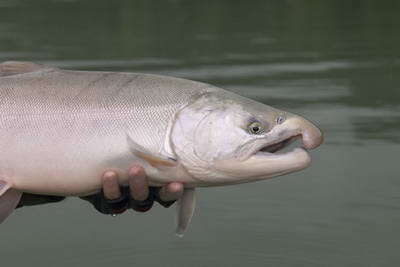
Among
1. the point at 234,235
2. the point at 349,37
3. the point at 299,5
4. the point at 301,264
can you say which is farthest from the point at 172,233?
the point at 299,5

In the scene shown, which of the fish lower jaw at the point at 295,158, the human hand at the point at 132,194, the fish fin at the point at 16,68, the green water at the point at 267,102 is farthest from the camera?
the green water at the point at 267,102

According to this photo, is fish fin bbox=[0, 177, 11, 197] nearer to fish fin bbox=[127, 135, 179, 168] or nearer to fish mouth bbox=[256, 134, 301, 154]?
fish fin bbox=[127, 135, 179, 168]

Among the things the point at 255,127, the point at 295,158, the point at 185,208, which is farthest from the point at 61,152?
the point at 295,158

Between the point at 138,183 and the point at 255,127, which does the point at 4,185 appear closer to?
the point at 138,183

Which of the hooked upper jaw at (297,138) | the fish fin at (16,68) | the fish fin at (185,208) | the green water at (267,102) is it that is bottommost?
the green water at (267,102)

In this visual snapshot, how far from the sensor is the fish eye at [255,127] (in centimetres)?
284

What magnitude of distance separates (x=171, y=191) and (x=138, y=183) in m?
0.13

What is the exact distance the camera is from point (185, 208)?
10.1 feet

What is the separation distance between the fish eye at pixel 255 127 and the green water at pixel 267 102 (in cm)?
225

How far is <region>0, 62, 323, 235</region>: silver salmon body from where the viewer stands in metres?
2.82

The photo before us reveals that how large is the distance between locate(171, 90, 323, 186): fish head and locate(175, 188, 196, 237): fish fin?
0.21 metres

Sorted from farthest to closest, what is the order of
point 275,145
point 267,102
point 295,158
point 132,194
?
point 267,102 → point 132,194 → point 275,145 → point 295,158

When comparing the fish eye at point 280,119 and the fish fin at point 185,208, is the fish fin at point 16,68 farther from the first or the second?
the fish eye at point 280,119

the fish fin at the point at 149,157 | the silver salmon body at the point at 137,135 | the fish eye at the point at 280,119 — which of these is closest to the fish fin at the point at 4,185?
the silver salmon body at the point at 137,135
